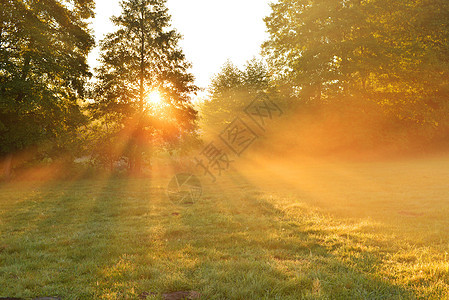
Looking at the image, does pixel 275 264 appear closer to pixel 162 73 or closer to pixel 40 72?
pixel 40 72

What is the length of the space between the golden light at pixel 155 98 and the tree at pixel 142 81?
0.27 feet

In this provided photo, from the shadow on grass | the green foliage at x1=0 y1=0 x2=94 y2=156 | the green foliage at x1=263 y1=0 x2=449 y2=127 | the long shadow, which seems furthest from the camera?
the green foliage at x1=263 y1=0 x2=449 y2=127

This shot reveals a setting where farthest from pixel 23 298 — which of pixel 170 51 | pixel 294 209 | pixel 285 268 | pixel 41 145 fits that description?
pixel 170 51

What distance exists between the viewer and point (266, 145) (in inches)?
1282

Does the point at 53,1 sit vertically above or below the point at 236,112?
above

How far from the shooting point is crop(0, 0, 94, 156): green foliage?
15844 millimetres

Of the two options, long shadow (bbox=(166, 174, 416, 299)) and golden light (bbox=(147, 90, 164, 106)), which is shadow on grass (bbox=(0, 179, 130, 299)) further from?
golden light (bbox=(147, 90, 164, 106))

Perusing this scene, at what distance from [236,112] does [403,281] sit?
3583 cm

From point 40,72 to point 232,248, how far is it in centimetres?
1705

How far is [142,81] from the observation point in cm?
2262

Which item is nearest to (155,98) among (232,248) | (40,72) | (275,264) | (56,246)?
(40,72)

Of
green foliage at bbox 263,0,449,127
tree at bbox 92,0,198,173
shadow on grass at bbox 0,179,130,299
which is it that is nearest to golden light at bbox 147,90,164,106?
tree at bbox 92,0,198,173

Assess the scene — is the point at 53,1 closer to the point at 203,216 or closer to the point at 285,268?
the point at 203,216

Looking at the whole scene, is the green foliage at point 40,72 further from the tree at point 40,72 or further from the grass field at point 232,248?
the grass field at point 232,248
